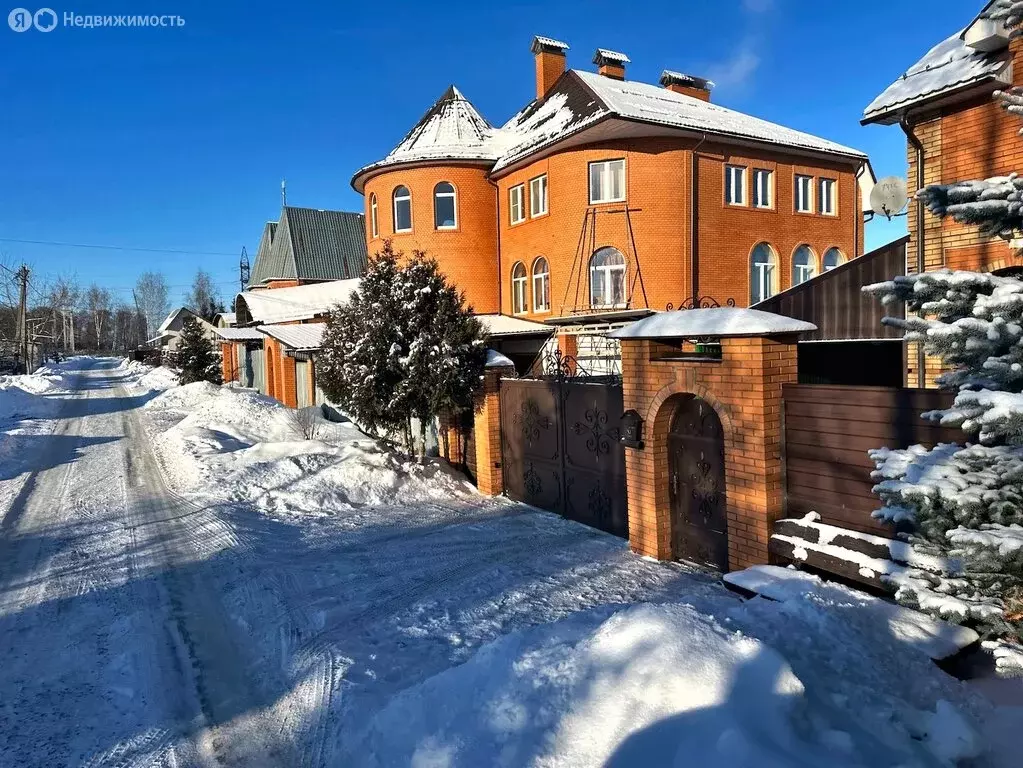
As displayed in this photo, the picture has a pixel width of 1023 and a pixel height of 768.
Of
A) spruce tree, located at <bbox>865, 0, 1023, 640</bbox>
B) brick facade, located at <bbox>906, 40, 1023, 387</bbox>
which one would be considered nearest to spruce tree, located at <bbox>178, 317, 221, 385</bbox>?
brick facade, located at <bbox>906, 40, 1023, 387</bbox>

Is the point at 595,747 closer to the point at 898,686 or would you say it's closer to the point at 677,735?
the point at 677,735

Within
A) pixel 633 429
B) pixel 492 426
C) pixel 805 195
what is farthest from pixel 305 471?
pixel 805 195

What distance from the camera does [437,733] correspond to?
10.7 feet

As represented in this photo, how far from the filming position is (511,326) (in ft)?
66.6

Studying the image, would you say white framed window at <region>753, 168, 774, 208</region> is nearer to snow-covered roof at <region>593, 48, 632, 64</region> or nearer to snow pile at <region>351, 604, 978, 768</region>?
snow-covered roof at <region>593, 48, 632, 64</region>

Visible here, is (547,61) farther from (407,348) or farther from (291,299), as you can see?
(407,348)

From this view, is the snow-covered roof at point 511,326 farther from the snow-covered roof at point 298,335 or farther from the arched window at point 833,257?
the arched window at point 833,257

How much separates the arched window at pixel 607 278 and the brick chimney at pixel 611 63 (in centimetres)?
780

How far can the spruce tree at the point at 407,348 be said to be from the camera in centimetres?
941

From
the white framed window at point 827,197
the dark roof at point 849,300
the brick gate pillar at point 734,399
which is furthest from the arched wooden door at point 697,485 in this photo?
the white framed window at point 827,197

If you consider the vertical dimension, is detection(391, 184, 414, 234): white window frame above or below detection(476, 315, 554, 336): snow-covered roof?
above

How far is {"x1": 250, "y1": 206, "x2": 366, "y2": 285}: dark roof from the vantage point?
38.1 meters

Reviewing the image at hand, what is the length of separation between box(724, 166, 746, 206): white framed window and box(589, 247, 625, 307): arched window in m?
3.77

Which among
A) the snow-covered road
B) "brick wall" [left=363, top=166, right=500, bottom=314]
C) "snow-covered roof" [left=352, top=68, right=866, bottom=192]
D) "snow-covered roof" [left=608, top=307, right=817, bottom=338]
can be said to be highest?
"snow-covered roof" [left=352, top=68, right=866, bottom=192]
